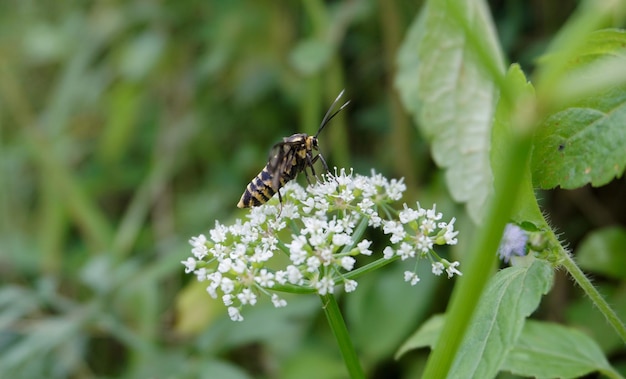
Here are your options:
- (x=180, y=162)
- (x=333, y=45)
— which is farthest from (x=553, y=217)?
(x=180, y=162)

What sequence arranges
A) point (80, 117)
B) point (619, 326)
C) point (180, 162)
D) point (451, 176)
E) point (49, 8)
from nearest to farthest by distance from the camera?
point (619, 326), point (451, 176), point (180, 162), point (80, 117), point (49, 8)

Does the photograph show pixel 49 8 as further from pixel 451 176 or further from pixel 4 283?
pixel 451 176

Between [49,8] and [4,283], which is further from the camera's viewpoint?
[49,8]

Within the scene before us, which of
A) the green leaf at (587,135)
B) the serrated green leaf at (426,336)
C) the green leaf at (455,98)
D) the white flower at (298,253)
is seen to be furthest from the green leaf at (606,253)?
the white flower at (298,253)

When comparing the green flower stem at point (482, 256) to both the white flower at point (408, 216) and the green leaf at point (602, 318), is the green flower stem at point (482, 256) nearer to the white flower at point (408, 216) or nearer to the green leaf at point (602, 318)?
the white flower at point (408, 216)

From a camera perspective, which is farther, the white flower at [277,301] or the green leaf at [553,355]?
the green leaf at [553,355]

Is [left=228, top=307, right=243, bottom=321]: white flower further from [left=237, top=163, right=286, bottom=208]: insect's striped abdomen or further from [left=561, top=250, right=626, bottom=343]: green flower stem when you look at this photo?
[left=561, top=250, right=626, bottom=343]: green flower stem
